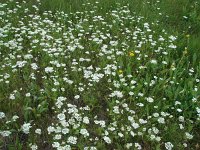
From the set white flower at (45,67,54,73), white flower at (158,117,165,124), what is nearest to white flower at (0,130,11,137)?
white flower at (45,67,54,73)

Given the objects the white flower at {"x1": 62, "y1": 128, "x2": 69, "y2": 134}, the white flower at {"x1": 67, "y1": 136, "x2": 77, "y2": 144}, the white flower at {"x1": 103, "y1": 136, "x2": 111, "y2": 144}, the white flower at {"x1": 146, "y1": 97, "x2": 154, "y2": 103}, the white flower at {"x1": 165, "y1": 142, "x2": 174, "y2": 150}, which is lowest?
the white flower at {"x1": 165, "y1": 142, "x2": 174, "y2": 150}

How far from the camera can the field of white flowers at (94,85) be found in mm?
4820

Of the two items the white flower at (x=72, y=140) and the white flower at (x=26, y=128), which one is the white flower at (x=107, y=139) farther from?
the white flower at (x=26, y=128)

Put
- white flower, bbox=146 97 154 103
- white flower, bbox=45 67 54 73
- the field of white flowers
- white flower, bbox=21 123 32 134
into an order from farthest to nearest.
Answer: white flower, bbox=45 67 54 73 < white flower, bbox=146 97 154 103 < the field of white flowers < white flower, bbox=21 123 32 134

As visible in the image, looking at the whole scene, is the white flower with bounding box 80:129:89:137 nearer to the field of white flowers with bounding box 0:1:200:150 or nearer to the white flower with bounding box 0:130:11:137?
the field of white flowers with bounding box 0:1:200:150


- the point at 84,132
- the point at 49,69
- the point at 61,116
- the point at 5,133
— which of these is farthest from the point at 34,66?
the point at 84,132

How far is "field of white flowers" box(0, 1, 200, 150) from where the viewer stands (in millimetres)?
4820

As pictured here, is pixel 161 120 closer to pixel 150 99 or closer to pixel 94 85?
pixel 150 99

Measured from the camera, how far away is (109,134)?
486 cm

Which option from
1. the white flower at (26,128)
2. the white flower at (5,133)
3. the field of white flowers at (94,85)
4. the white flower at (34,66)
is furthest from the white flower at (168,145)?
the white flower at (34,66)

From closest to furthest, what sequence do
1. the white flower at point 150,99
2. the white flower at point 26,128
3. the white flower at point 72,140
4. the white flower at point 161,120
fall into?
the white flower at point 72,140 → the white flower at point 26,128 → the white flower at point 161,120 → the white flower at point 150,99

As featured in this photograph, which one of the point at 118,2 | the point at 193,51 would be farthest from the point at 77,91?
the point at 118,2

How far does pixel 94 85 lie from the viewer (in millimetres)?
5656

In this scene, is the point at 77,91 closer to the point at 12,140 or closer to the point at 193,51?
the point at 12,140
